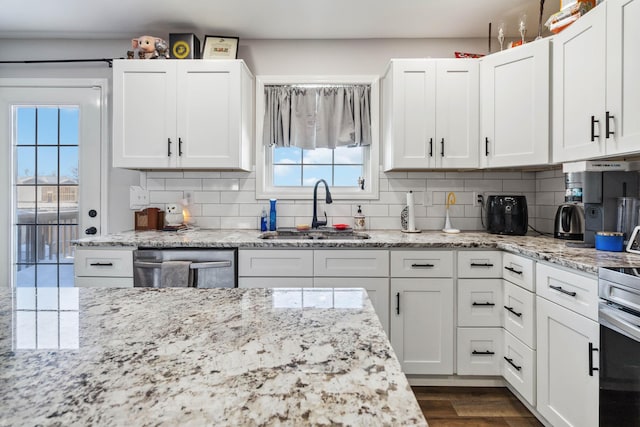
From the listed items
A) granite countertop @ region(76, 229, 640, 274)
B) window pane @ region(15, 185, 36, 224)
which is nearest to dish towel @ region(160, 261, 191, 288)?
granite countertop @ region(76, 229, 640, 274)

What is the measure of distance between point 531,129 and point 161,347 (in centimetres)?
247

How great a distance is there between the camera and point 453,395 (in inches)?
89.4

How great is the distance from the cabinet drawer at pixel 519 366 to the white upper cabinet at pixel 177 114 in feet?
7.02

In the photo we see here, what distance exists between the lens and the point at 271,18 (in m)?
2.69

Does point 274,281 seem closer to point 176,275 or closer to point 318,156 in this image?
point 176,275

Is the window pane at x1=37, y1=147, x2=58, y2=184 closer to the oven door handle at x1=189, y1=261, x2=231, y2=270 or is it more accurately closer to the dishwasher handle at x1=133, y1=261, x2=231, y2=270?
the dishwasher handle at x1=133, y1=261, x2=231, y2=270

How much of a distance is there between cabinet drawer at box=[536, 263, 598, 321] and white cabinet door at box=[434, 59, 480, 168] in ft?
3.49

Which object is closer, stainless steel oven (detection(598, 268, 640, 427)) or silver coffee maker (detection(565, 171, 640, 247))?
stainless steel oven (detection(598, 268, 640, 427))

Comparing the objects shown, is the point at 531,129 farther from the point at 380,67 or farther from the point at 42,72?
the point at 42,72

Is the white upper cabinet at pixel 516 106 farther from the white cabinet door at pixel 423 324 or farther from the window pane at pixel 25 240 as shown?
the window pane at pixel 25 240

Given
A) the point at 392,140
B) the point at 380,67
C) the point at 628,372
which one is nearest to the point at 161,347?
the point at 628,372

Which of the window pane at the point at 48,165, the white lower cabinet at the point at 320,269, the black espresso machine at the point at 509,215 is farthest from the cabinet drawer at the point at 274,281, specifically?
the window pane at the point at 48,165

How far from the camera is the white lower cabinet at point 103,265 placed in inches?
Answer: 91.3

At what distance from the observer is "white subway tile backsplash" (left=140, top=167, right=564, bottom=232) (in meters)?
3.00
